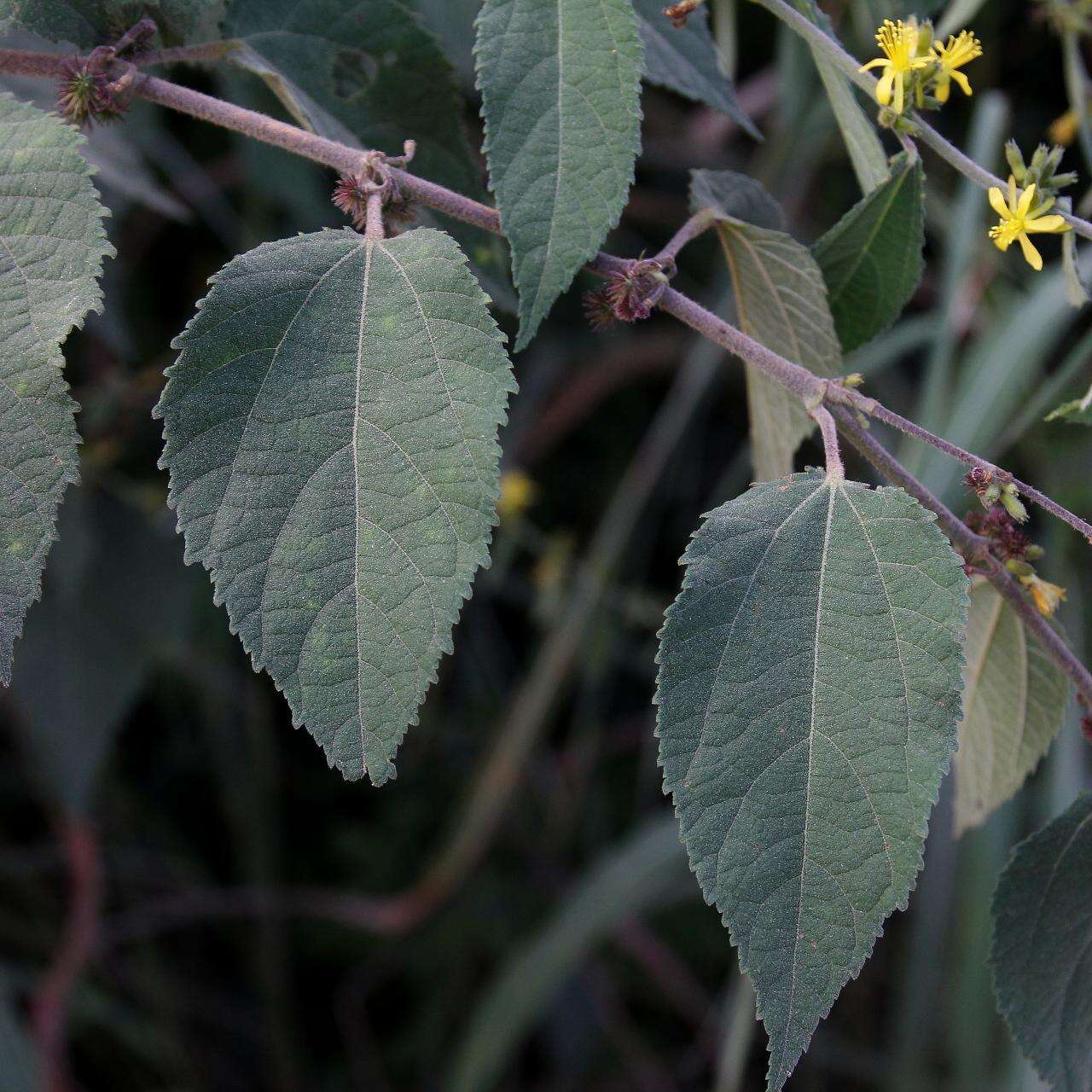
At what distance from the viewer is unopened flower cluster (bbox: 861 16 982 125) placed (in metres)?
0.48

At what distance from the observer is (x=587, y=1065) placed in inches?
62.8

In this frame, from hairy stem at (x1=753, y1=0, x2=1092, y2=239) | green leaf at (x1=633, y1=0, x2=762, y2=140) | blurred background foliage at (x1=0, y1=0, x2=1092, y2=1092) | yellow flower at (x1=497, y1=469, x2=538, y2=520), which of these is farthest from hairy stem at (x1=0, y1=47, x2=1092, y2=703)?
yellow flower at (x1=497, y1=469, x2=538, y2=520)

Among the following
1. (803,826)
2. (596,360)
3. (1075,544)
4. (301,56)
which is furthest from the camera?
(596,360)

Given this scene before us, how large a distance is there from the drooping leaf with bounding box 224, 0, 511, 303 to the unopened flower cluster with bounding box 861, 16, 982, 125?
0.65 feet

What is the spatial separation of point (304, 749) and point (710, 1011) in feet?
2.20

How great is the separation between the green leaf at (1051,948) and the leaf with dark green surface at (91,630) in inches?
36.3

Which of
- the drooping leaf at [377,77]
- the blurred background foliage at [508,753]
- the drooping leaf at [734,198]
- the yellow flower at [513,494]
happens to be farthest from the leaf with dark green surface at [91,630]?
the drooping leaf at [734,198]

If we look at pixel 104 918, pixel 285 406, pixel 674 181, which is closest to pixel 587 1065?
pixel 104 918

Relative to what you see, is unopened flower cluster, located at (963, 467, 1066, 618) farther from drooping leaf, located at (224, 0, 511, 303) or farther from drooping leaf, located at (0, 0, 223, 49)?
drooping leaf, located at (0, 0, 223, 49)

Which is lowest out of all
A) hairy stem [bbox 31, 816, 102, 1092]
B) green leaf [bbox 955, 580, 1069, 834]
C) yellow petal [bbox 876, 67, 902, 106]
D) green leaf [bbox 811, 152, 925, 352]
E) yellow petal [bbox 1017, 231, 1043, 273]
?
hairy stem [bbox 31, 816, 102, 1092]

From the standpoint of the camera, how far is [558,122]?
0.46m

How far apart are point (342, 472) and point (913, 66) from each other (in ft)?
0.95

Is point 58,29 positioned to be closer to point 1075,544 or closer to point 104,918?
point 1075,544

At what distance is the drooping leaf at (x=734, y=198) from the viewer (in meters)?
0.56
